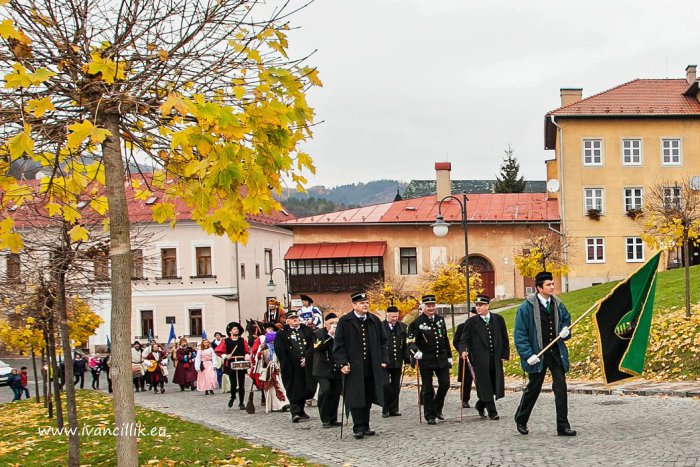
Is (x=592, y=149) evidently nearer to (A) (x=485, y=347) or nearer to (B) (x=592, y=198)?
(B) (x=592, y=198)

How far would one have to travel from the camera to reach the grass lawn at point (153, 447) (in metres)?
10.2

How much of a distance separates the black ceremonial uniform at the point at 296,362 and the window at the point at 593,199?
38101 millimetres

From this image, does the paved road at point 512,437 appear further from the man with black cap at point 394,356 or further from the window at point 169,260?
the window at point 169,260

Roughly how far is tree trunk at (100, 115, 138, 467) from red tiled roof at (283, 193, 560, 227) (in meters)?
47.9

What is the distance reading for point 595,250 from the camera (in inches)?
2013

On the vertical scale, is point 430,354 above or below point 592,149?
below

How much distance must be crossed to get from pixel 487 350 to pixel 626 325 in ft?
9.90

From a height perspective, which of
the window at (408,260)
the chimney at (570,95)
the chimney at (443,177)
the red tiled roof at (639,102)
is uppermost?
the chimney at (570,95)

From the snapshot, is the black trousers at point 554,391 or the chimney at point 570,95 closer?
the black trousers at point 554,391

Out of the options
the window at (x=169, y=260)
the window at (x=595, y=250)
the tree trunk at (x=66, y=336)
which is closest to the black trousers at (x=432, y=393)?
the tree trunk at (x=66, y=336)

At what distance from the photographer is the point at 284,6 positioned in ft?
24.7

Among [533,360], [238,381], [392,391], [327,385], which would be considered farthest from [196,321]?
[533,360]

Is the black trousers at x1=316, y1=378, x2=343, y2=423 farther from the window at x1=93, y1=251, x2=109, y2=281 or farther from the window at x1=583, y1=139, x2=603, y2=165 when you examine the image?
the window at x1=583, y1=139, x2=603, y2=165

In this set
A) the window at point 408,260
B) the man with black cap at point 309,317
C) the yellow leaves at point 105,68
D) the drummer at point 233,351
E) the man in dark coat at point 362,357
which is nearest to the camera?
the yellow leaves at point 105,68
